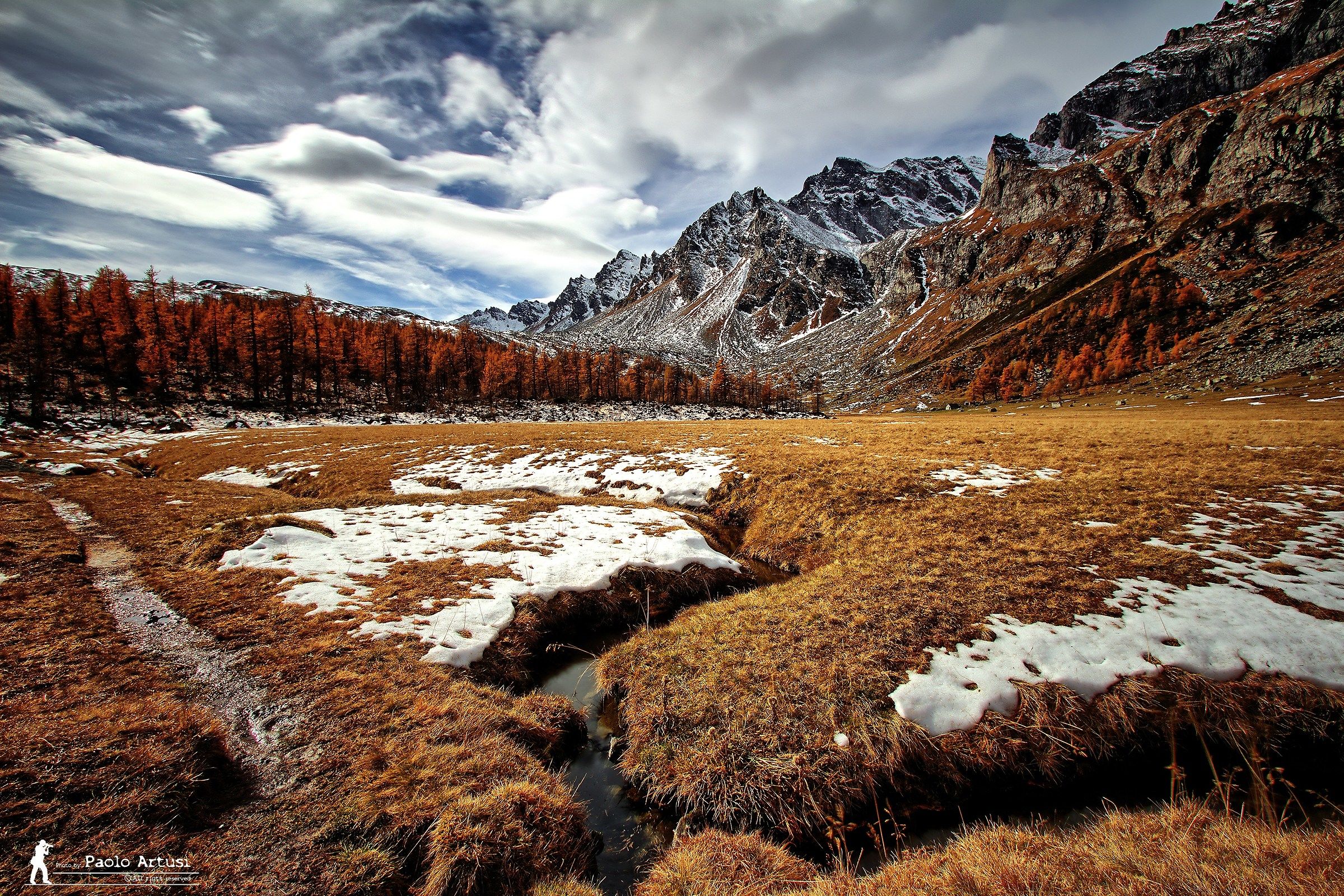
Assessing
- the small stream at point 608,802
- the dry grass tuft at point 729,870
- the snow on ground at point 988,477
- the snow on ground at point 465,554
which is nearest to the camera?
the dry grass tuft at point 729,870

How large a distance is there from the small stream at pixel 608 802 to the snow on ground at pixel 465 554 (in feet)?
7.95

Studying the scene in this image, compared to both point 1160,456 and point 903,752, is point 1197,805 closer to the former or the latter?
point 903,752

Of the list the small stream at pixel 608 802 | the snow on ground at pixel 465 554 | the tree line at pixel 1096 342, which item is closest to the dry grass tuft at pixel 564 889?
the small stream at pixel 608 802

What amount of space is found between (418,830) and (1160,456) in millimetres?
28811

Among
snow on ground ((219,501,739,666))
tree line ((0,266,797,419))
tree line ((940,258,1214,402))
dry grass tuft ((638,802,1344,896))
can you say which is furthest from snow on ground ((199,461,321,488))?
tree line ((940,258,1214,402))

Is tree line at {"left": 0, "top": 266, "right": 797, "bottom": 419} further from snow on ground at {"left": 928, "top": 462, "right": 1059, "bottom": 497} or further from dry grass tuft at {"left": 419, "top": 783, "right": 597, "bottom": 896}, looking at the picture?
snow on ground at {"left": 928, "top": 462, "right": 1059, "bottom": 497}

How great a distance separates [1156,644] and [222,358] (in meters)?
110

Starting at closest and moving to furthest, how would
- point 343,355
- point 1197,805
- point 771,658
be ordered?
point 1197,805, point 771,658, point 343,355

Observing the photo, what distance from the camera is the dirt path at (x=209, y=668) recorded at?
610cm

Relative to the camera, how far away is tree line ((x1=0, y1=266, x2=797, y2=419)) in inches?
2354

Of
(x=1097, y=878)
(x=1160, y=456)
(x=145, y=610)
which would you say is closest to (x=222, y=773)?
(x=145, y=610)

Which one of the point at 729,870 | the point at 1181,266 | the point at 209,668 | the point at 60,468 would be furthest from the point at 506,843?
the point at 1181,266

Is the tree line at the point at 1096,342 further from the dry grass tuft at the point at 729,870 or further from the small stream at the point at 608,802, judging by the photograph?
the dry grass tuft at the point at 729,870

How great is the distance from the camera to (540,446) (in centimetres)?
3075
